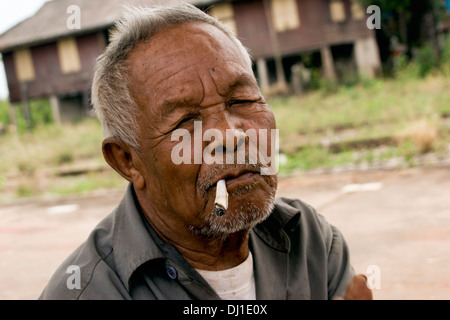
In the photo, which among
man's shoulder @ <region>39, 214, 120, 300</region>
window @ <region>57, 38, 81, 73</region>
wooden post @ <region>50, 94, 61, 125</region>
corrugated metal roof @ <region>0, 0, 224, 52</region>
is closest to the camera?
man's shoulder @ <region>39, 214, 120, 300</region>

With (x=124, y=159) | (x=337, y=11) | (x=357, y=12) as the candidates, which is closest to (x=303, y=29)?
(x=337, y=11)

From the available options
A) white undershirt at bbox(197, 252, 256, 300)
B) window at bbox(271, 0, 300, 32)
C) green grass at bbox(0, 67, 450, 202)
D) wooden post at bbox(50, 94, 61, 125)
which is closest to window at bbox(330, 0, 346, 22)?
window at bbox(271, 0, 300, 32)

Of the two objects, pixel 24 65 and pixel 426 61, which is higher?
pixel 24 65

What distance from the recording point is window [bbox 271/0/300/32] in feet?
68.5

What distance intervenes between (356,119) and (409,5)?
10716 millimetres

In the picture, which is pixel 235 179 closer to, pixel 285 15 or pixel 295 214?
pixel 295 214

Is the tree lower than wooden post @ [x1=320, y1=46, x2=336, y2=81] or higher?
higher

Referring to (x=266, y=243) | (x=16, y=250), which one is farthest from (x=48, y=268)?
(x=266, y=243)

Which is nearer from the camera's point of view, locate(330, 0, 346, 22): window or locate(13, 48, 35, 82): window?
locate(330, 0, 346, 22): window

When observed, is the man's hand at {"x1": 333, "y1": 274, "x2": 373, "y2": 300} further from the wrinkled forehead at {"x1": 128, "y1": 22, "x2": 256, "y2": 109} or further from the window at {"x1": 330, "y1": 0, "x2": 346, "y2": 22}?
the window at {"x1": 330, "y1": 0, "x2": 346, "y2": 22}

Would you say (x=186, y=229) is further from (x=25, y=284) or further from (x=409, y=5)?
(x=409, y=5)

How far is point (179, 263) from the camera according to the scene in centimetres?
178

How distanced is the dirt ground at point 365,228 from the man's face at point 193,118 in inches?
67.3

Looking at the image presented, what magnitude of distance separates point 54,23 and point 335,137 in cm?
1700
